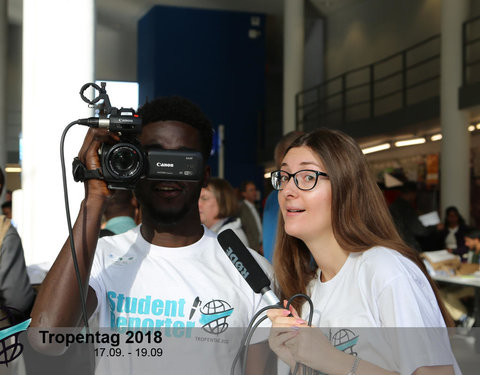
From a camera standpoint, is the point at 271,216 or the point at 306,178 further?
the point at 271,216

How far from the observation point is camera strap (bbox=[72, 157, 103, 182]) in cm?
126

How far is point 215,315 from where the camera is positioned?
54.6 inches

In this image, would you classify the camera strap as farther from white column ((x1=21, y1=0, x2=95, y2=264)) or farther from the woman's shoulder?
white column ((x1=21, y1=0, x2=95, y2=264))

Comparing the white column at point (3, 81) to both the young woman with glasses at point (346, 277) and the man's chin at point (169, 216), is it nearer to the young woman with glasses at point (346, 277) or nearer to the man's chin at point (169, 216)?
the man's chin at point (169, 216)

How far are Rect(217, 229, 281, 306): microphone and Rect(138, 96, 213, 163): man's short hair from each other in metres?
0.27

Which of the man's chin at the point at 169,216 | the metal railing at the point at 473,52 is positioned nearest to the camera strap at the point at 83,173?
the man's chin at the point at 169,216

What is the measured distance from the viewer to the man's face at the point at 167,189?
1458 millimetres

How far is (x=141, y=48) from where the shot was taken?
1420cm

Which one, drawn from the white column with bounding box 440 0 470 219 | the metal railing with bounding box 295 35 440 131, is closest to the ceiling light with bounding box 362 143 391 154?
the metal railing with bounding box 295 35 440 131

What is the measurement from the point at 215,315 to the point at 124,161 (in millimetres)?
420

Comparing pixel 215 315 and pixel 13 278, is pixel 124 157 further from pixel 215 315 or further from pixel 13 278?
pixel 13 278

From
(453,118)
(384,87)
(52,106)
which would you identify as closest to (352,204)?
(52,106)

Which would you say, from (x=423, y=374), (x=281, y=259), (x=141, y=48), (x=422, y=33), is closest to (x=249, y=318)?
(x=281, y=259)

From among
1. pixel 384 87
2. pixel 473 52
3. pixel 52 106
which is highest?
pixel 473 52
